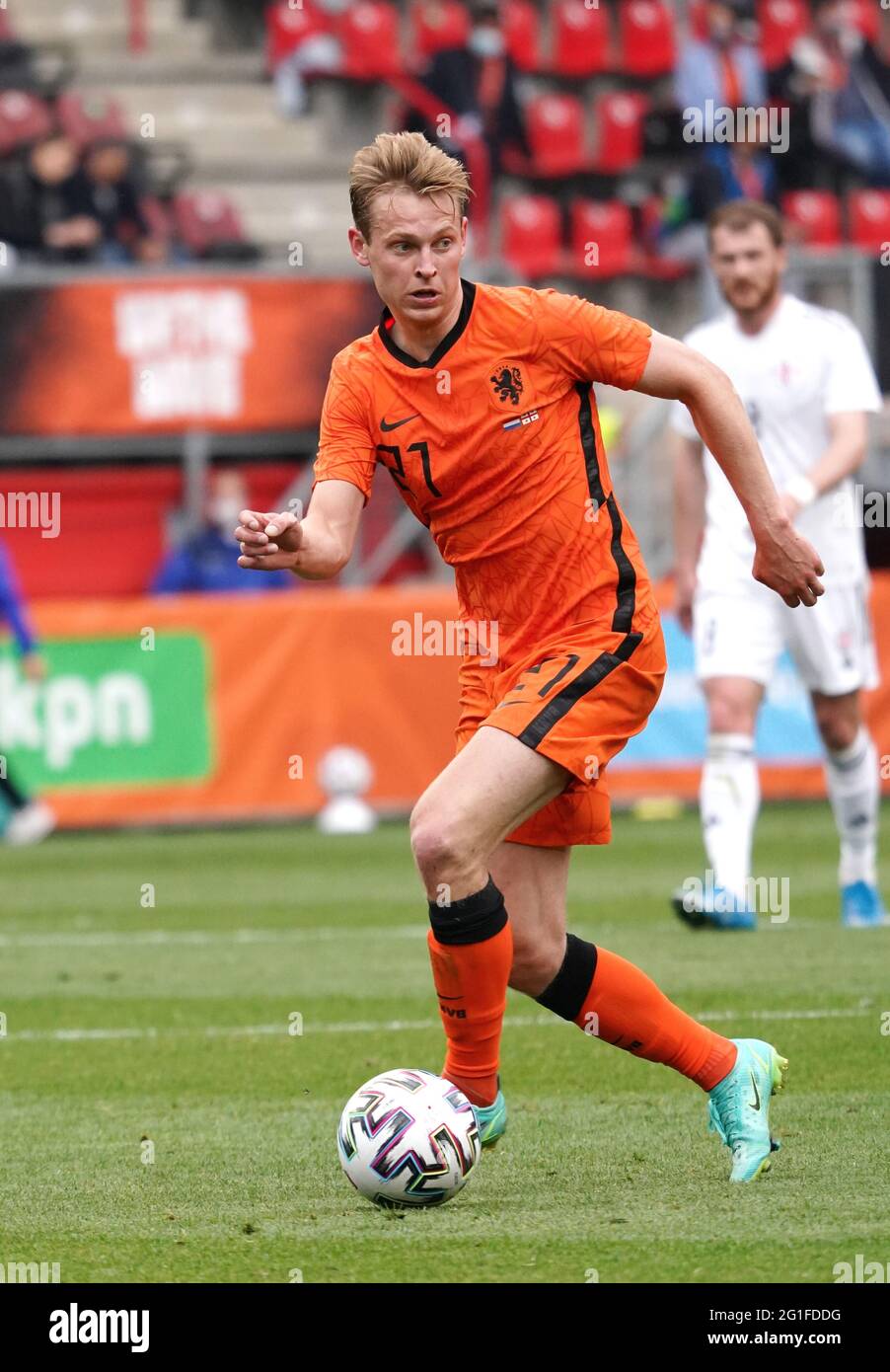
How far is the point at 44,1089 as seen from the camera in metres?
6.69

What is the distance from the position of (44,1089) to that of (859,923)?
4.02 meters

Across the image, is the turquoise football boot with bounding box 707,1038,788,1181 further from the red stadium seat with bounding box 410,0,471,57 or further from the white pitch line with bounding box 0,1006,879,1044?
the red stadium seat with bounding box 410,0,471,57

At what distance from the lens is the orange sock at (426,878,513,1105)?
5.04 m

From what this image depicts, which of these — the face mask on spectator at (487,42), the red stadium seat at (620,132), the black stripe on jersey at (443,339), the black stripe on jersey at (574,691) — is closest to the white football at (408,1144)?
the black stripe on jersey at (574,691)

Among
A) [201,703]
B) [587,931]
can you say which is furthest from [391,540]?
[587,931]

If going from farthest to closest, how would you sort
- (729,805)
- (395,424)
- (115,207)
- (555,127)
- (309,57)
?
1. (309,57)
2. (555,127)
3. (115,207)
4. (729,805)
5. (395,424)

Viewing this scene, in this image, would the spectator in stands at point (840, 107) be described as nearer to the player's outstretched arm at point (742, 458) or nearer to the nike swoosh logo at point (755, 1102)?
the player's outstretched arm at point (742, 458)

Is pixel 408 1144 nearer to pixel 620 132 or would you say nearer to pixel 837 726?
pixel 837 726

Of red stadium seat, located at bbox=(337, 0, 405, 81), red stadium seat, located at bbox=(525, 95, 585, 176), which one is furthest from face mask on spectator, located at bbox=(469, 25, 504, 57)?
red stadium seat, located at bbox=(337, 0, 405, 81)

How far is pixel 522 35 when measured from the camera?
881 inches

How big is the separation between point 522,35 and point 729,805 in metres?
14.8

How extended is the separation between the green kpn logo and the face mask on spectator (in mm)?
8118

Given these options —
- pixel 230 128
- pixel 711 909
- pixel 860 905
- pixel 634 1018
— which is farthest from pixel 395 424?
pixel 230 128
